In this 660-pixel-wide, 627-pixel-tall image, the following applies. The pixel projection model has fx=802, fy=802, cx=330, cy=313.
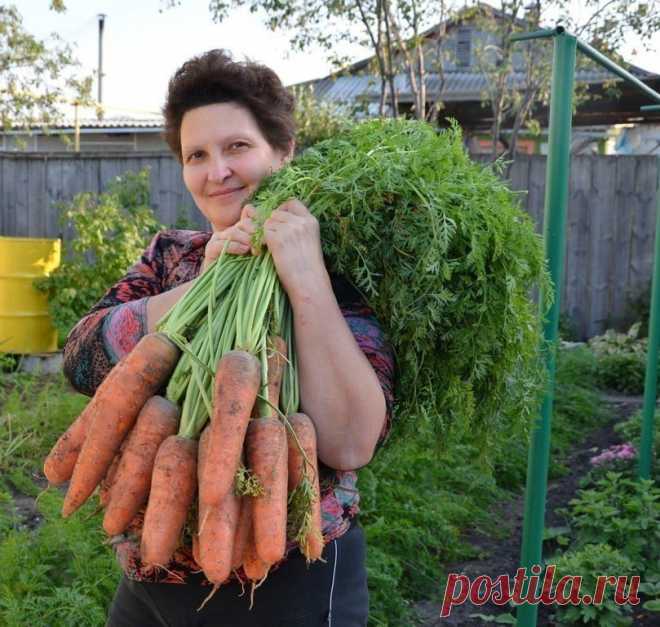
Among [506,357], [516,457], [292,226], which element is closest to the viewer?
[292,226]

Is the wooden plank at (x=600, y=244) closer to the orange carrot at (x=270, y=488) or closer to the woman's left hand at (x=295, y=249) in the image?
the woman's left hand at (x=295, y=249)

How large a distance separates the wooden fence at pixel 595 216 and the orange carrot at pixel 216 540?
767 cm

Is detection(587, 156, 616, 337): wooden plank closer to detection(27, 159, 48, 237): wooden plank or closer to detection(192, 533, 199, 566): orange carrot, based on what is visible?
detection(27, 159, 48, 237): wooden plank

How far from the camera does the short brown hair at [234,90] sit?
5.96ft

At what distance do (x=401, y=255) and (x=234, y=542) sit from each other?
2.12 feet

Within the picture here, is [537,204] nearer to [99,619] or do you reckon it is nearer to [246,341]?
[99,619]

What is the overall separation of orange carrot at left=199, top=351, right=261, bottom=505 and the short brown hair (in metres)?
0.67

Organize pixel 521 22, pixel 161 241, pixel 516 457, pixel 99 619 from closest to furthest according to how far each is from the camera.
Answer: pixel 161 241 → pixel 99 619 → pixel 516 457 → pixel 521 22

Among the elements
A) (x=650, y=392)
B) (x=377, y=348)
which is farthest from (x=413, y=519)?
(x=377, y=348)

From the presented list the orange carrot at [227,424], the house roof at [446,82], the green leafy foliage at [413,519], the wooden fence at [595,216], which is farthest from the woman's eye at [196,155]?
the house roof at [446,82]

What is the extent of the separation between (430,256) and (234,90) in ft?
2.07

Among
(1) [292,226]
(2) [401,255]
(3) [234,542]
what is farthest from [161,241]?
(3) [234,542]

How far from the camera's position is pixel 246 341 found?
1.50 metres

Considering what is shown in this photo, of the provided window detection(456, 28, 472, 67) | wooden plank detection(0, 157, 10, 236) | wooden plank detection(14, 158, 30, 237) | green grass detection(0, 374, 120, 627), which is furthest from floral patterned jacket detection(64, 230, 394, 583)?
window detection(456, 28, 472, 67)
